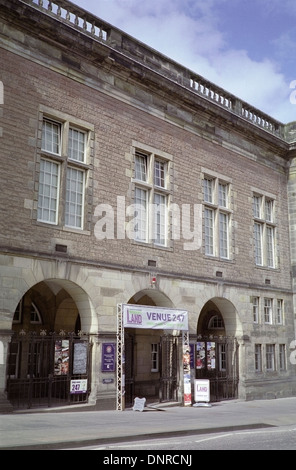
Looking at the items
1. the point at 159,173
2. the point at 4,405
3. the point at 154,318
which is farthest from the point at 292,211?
the point at 4,405

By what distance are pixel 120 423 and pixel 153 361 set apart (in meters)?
8.74

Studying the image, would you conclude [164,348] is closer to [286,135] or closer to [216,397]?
[216,397]

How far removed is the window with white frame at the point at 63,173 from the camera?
14773mm

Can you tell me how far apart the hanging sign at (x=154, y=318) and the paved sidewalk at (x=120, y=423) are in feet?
7.94

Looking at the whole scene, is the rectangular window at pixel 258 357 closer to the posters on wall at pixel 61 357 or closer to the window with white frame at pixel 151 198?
the window with white frame at pixel 151 198

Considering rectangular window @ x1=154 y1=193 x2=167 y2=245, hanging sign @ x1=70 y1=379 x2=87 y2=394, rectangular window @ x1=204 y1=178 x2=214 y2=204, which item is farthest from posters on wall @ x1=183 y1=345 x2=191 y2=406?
rectangular window @ x1=204 y1=178 x2=214 y2=204

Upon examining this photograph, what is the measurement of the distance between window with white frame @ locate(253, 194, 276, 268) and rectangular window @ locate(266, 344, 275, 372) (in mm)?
3370

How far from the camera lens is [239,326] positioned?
20.2 meters

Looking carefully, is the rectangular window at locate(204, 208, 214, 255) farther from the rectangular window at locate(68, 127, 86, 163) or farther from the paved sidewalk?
the rectangular window at locate(68, 127, 86, 163)

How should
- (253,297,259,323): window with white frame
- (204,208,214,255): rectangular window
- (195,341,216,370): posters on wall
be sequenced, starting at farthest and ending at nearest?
(253,297,259,323): window with white frame, (204,208,214,255): rectangular window, (195,341,216,370): posters on wall

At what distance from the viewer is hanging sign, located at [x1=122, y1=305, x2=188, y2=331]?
15.4m

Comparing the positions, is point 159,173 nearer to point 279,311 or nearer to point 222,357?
point 222,357

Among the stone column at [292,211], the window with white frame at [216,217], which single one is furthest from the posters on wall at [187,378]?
the stone column at [292,211]

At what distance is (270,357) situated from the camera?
21.9m
